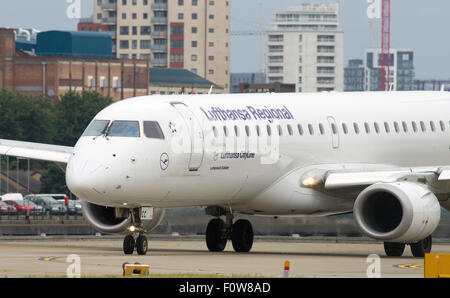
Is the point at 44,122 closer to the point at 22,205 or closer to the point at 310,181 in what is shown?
the point at 22,205

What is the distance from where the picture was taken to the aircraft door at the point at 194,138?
37125 millimetres

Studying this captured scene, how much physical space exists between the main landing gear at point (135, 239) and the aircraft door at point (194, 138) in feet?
7.18

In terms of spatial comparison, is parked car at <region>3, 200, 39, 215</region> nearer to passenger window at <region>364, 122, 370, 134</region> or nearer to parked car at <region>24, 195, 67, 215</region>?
parked car at <region>24, 195, 67, 215</region>

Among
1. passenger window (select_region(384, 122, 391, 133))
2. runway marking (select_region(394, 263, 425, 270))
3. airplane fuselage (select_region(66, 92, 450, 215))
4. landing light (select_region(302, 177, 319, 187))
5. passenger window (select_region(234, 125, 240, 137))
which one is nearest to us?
runway marking (select_region(394, 263, 425, 270))

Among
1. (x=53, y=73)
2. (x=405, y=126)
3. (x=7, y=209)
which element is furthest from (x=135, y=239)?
(x=53, y=73)

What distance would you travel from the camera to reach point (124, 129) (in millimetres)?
36312

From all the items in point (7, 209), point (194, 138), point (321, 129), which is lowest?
point (7, 209)

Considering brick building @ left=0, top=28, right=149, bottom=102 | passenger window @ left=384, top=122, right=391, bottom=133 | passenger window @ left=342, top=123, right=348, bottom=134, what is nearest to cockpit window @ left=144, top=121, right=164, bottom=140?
passenger window @ left=342, top=123, right=348, bottom=134

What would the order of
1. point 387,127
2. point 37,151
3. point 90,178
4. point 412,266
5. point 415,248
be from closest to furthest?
point 412,266, point 90,178, point 415,248, point 387,127, point 37,151

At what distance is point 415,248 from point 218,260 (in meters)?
7.55

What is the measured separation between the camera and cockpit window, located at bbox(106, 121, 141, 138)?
3612 cm

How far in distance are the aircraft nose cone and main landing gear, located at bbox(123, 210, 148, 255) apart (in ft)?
7.66
